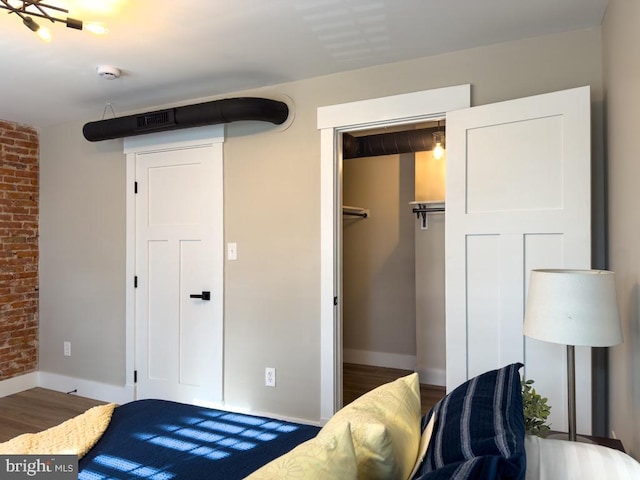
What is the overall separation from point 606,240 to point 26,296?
480 cm

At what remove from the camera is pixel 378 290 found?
16.6ft

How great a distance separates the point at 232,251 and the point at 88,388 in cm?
203

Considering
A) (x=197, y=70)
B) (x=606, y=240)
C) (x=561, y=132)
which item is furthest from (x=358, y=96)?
(x=606, y=240)

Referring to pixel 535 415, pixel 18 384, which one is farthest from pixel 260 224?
pixel 18 384

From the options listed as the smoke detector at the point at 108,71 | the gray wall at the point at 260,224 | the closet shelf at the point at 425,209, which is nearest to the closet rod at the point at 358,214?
the closet shelf at the point at 425,209

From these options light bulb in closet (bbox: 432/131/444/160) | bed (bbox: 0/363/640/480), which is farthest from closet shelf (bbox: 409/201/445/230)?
bed (bbox: 0/363/640/480)

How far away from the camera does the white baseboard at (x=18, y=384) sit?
409cm

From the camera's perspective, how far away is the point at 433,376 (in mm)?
4473

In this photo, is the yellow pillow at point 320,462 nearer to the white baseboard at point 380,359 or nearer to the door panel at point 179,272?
the door panel at point 179,272

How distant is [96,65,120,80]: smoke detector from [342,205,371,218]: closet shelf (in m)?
2.59

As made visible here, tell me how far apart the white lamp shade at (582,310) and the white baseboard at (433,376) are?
9.81 ft

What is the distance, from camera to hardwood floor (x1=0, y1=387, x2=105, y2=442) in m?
3.34

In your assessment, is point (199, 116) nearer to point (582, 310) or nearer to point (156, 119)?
point (156, 119)

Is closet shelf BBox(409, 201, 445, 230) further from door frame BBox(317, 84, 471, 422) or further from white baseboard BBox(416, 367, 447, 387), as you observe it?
door frame BBox(317, 84, 471, 422)
